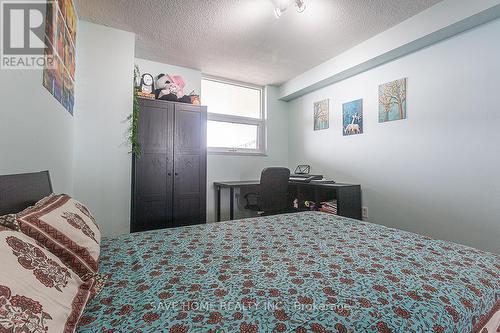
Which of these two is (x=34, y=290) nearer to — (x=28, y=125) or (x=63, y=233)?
(x=63, y=233)

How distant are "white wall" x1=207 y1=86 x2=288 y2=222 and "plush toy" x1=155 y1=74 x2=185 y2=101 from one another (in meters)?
1.06

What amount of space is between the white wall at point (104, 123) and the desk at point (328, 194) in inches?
54.5

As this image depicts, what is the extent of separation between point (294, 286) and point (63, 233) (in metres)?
0.82

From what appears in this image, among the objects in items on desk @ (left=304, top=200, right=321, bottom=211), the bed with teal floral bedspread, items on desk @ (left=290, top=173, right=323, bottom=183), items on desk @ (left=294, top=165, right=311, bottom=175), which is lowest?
items on desk @ (left=304, top=200, right=321, bottom=211)

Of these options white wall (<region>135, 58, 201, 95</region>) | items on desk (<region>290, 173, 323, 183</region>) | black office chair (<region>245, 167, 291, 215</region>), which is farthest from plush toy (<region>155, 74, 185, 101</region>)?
items on desk (<region>290, 173, 323, 183</region>)

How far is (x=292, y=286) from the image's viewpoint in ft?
2.75

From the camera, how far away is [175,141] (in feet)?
10.3

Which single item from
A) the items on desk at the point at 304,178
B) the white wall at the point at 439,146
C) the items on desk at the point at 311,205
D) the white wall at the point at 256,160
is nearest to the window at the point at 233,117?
the white wall at the point at 256,160

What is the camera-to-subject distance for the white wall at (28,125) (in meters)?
1.08

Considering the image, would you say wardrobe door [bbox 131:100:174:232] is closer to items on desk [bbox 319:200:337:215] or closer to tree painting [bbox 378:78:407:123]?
items on desk [bbox 319:200:337:215]

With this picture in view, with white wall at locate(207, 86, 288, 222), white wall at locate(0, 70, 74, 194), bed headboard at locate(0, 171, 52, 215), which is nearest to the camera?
bed headboard at locate(0, 171, 52, 215)

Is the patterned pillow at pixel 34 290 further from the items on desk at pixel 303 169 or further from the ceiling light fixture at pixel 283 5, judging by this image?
the items on desk at pixel 303 169

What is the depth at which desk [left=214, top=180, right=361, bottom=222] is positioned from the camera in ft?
9.57

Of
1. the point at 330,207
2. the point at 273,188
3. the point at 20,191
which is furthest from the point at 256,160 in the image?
the point at 20,191
